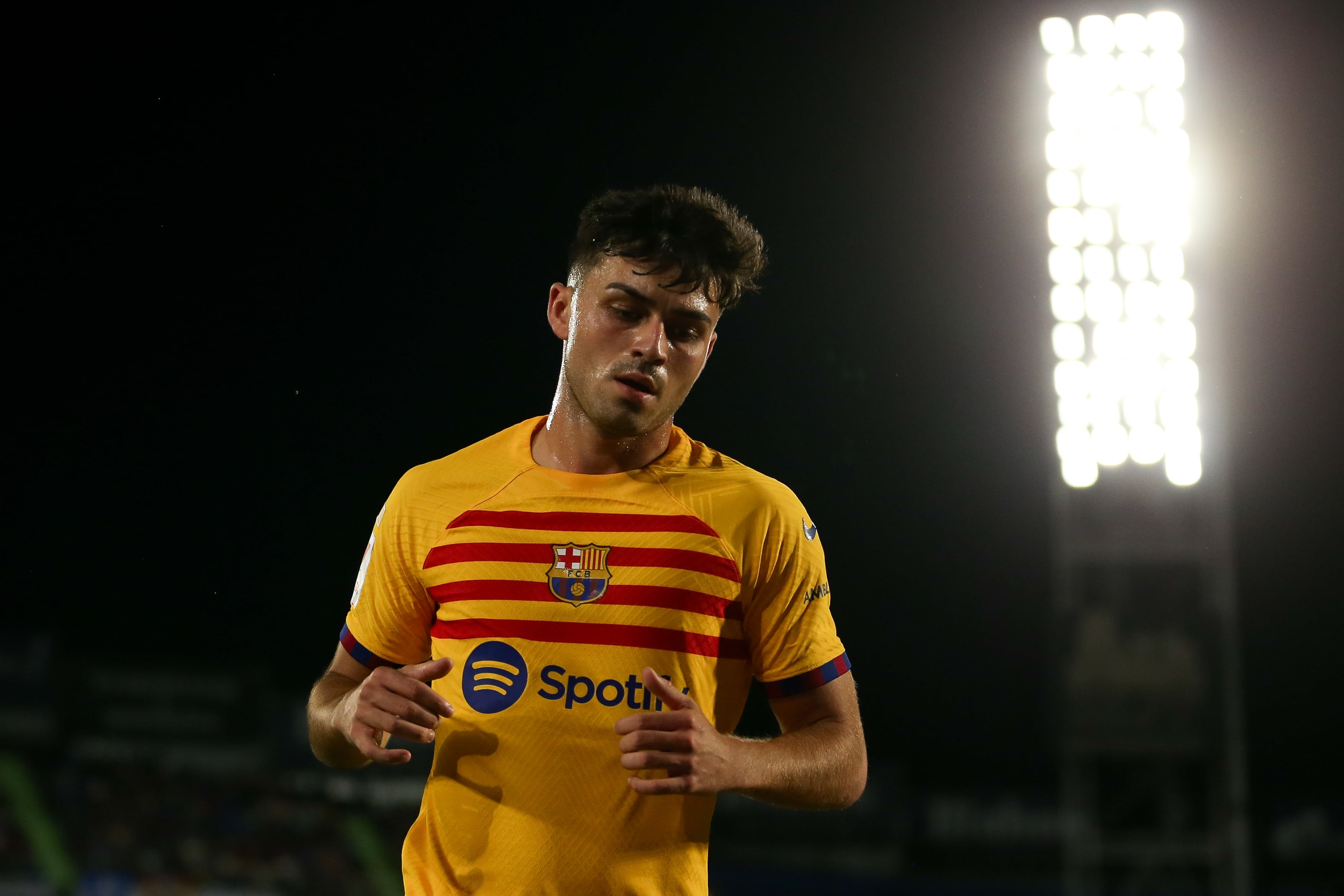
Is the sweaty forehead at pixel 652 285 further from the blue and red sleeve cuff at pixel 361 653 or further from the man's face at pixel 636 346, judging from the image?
the blue and red sleeve cuff at pixel 361 653

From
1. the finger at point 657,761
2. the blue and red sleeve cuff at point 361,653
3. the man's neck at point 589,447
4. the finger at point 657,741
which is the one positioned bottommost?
the finger at point 657,761

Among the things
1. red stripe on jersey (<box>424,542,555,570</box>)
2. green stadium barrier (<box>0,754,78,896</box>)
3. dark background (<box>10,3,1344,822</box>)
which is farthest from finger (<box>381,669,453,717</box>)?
green stadium barrier (<box>0,754,78,896</box>)

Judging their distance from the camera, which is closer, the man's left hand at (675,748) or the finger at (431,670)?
the man's left hand at (675,748)

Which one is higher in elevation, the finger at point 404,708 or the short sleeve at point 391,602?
the short sleeve at point 391,602

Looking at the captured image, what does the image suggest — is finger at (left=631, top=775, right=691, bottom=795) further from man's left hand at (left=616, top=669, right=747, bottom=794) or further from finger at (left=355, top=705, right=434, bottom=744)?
finger at (left=355, top=705, right=434, bottom=744)

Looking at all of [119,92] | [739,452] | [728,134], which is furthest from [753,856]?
[119,92]

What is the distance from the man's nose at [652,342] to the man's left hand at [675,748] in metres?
0.47

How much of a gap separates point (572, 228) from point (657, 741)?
24.2 feet

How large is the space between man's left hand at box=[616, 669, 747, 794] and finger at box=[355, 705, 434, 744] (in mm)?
233

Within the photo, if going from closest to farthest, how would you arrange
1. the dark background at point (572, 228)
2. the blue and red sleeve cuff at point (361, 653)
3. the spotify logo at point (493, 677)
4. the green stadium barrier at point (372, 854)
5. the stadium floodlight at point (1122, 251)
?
the spotify logo at point (493, 677) → the blue and red sleeve cuff at point (361, 653) → the stadium floodlight at point (1122, 251) → the dark background at point (572, 228) → the green stadium barrier at point (372, 854)

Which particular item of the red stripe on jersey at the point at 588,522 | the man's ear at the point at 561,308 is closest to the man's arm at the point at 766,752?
the red stripe on jersey at the point at 588,522

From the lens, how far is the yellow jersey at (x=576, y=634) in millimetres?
1521

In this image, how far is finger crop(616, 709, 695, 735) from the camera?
4.39 ft

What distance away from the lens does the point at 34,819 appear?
30.1ft
